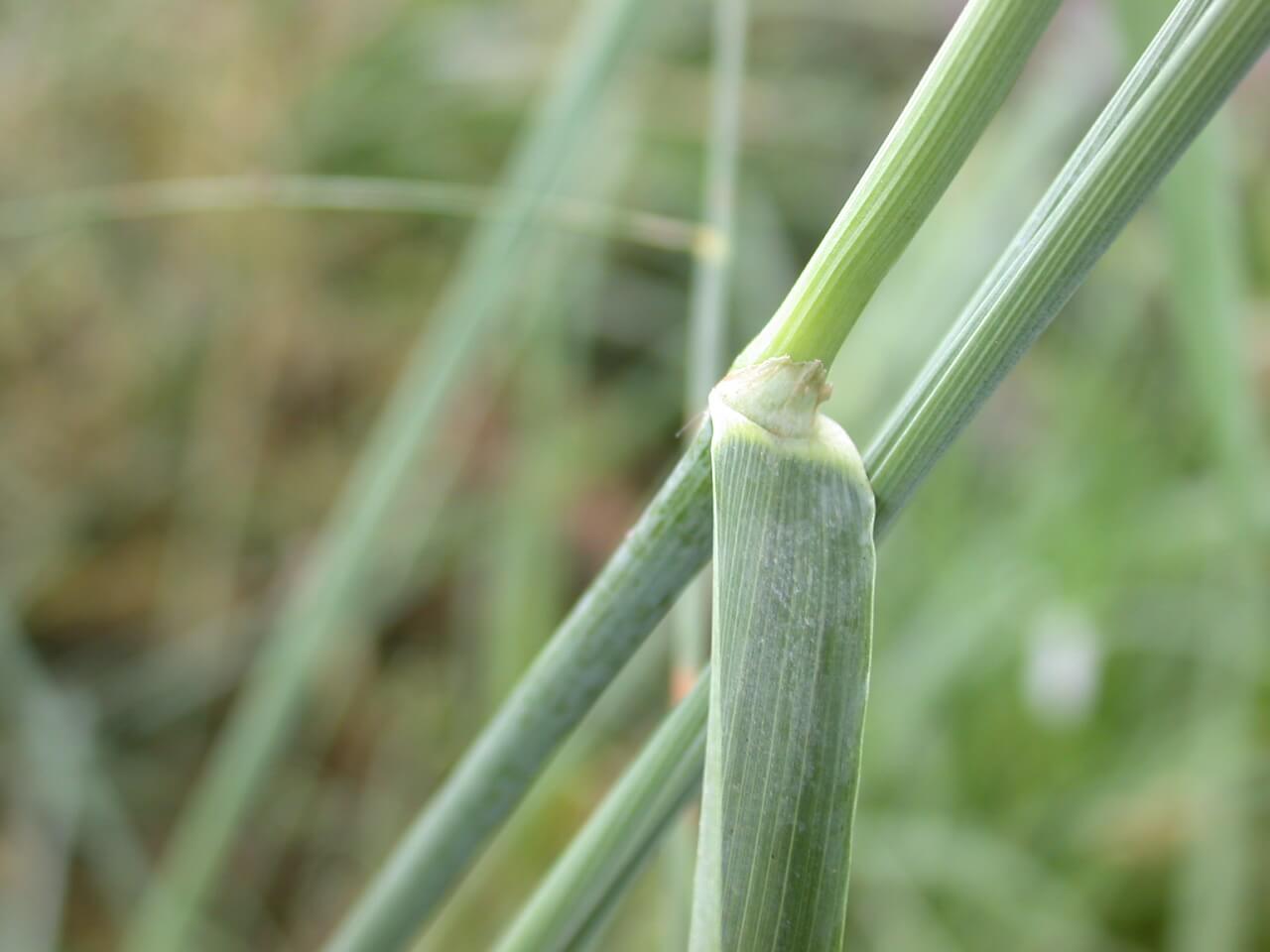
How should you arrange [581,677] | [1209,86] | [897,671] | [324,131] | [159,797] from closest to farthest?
[1209,86], [581,677], [897,671], [159,797], [324,131]

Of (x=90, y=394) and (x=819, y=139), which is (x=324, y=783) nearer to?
(x=90, y=394)

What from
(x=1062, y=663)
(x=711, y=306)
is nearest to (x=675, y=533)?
(x=711, y=306)

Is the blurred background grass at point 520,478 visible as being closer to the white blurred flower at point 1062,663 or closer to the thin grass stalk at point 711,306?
the white blurred flower at point 1062,663

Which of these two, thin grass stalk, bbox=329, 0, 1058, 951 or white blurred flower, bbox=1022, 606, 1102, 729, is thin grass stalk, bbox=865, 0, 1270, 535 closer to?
thin grass stalk, bbox=329, 0, 1058, 951

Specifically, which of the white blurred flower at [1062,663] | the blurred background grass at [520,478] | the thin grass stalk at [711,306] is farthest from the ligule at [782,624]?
the white blurred flower at [1062,663]

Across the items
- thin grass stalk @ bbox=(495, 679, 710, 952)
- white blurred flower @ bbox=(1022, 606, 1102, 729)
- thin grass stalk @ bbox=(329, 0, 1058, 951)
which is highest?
white blurred flower @ bbox=(1022, 606, 1102, 729)

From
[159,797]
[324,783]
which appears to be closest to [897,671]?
[324,783]

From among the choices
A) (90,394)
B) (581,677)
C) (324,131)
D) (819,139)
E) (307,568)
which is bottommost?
(581,677)

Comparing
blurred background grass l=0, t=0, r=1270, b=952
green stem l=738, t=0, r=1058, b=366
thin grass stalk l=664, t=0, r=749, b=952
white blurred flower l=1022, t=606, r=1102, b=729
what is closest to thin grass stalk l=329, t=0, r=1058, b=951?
green stem l=738, t=0, r=1058, b=366
